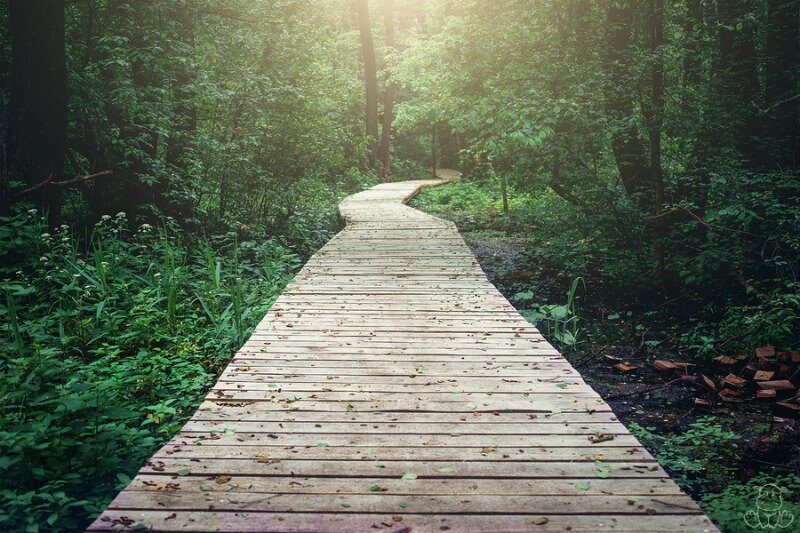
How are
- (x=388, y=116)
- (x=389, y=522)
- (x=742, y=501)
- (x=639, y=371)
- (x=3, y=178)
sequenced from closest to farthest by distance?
(x=389, y=522) → (x=742, y=501) → (x=639, y=371) → (x=3, y=178) → (x=388, y=116)

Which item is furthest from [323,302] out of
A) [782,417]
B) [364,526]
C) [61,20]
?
[61,20]

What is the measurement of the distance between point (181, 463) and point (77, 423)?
1290 millimetres

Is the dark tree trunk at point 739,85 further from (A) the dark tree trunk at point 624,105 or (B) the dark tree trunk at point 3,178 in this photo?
(B) the dark tree trunk at point 3,178

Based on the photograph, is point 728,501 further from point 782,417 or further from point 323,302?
point 323,302

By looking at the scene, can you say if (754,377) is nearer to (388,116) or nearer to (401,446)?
(401,446)

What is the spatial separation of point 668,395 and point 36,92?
7.92 m

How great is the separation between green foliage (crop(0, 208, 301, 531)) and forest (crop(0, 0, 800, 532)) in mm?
30

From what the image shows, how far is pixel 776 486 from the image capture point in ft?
11.3

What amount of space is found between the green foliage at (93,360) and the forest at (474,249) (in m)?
0.03

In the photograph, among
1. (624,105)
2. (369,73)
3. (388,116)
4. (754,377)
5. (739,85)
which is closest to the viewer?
(754,377)

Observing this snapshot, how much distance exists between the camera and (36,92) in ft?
23.0

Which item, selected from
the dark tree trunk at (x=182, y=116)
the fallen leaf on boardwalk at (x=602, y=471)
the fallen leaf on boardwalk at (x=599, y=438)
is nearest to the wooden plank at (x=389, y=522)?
the fallen leaf on boardwalk at (x=602, y=471)

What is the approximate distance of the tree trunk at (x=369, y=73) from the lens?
79.0 feet

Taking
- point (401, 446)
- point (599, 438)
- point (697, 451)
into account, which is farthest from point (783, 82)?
point (401, 446)
